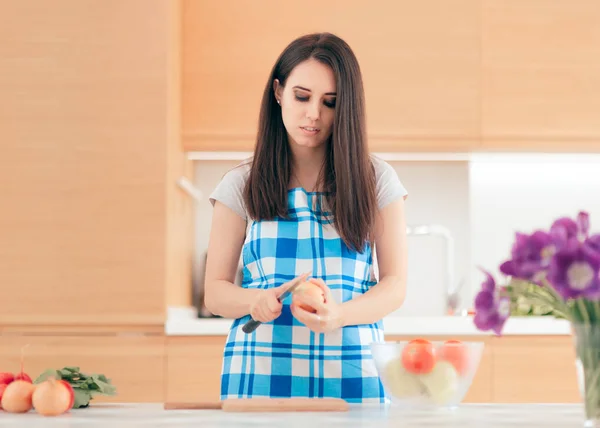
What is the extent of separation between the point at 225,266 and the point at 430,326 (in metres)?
1.34

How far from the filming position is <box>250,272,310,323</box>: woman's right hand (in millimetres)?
1572

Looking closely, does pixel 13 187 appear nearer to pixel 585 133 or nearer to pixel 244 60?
pixel 244 60

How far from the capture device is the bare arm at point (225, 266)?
177 centimetres

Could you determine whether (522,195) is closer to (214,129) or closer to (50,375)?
(214,129)

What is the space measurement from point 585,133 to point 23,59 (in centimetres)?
204

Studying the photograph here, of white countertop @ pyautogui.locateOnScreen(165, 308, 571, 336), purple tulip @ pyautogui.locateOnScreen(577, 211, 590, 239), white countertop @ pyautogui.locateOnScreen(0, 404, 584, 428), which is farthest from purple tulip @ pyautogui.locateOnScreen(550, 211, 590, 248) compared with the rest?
white countertop @ pyautogui.locateOnScreen(165, 308, 571, 336)

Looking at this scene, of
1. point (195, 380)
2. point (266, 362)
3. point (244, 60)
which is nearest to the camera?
point (266, 362)

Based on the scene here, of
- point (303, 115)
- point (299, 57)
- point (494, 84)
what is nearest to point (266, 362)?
point (303, 115)

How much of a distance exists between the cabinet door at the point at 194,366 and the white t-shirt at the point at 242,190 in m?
1.18

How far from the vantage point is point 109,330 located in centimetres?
304

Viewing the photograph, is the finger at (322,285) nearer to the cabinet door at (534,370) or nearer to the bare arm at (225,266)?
the bare arm at (225,266)

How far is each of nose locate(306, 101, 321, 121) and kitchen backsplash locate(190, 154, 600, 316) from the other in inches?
73.7

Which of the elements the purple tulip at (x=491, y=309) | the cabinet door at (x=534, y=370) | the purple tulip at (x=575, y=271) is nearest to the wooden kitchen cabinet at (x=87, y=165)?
the cabinet door at (x=534, y=370)

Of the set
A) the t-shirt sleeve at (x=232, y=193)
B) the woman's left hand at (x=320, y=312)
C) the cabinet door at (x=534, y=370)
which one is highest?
the t-shirt sleeve at (x=232, y=193)
